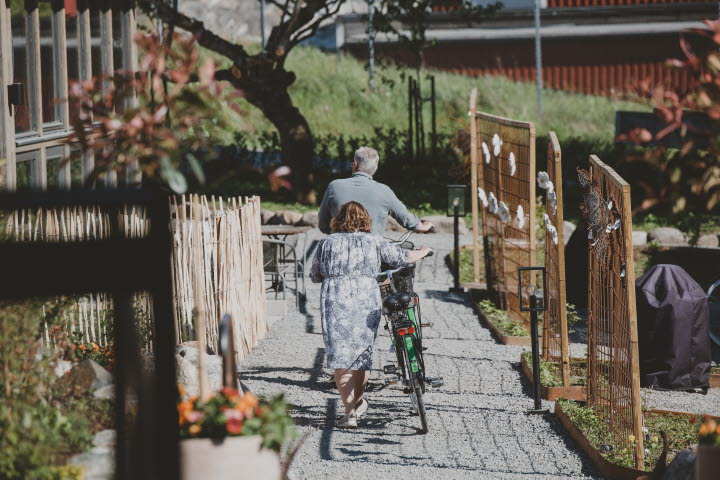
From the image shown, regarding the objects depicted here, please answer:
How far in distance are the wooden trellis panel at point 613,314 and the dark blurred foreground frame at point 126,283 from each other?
10.6ft

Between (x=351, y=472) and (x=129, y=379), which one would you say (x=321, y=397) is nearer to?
(x=351, y=472)

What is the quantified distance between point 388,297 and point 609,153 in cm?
1688

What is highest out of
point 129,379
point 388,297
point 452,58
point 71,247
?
point 452,58

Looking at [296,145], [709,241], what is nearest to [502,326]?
[709,241]

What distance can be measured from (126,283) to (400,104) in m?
24.4

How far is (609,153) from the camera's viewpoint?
22594 millimetres

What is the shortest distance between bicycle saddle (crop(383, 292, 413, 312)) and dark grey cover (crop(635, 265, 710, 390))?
8.85 feet

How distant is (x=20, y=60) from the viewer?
9.97 m

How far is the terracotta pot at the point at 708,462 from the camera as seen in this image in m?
3.70

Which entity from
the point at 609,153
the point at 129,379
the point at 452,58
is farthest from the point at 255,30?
the point at 129,379

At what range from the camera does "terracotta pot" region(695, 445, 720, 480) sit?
12.1ft

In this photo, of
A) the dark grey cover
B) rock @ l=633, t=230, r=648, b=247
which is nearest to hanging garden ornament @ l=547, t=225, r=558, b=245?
the dark grey cover

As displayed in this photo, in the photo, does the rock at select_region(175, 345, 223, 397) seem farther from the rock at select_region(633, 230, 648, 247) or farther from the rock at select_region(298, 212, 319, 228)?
the rock at select_region(298, 212, 319, 228)

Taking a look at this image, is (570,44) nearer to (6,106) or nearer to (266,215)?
(266,215)
